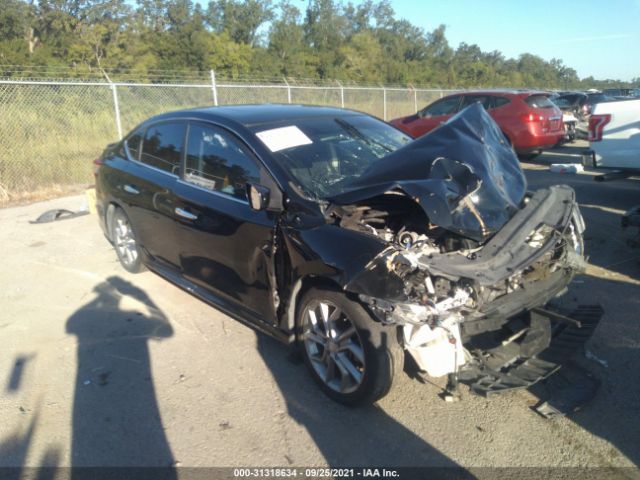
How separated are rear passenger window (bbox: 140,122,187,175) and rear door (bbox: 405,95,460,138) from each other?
333 inches

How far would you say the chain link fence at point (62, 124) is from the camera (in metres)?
9.78

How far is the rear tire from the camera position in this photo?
5305mm

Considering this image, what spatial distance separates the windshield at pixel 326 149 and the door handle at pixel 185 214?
2.77 ft

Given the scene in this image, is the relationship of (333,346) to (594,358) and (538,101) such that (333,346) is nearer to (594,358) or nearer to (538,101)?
(594,358)

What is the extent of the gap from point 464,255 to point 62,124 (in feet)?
35.4

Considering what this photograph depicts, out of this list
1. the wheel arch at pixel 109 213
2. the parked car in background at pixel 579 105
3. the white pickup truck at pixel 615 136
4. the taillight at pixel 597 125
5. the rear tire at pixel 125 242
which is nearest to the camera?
the rear tire at pixel 125 242

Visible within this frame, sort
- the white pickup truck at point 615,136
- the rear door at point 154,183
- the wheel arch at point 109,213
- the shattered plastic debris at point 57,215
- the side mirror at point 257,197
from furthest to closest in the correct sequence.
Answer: the shattered plastic debris at point 57,215 → the white pickup truck at point 615,136 → the wheel arch at point 109,213 → the rear door at point 154,183 → the side mirror at point 257,197

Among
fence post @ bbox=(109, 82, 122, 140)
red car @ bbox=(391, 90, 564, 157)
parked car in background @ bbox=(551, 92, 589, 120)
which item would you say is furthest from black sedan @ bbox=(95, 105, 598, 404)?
parked car in background @ bbox=(551, 92, 589, 120)

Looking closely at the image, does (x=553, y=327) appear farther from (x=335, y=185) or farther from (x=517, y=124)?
(x=517, y=124)

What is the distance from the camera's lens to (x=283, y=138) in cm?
366

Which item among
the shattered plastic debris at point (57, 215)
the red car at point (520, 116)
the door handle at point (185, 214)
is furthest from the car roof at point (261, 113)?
the red car at point (520, 116)

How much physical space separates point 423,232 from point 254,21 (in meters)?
47.2

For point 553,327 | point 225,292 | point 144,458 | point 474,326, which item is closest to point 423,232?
point 474,326

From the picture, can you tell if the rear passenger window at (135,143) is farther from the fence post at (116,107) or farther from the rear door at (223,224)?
the fence post at (116,107)
